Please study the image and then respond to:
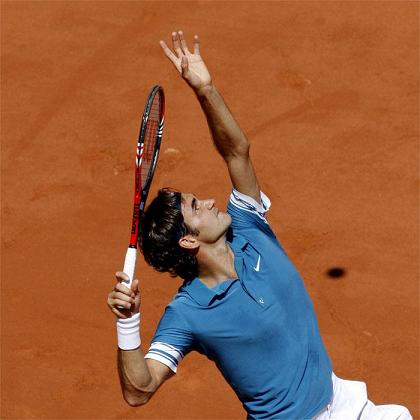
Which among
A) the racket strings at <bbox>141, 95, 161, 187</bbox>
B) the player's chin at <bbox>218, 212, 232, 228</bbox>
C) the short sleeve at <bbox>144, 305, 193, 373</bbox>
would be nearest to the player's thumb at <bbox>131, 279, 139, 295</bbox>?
the short sleeve at <bbox>144, 305, 193, 373</bbox>

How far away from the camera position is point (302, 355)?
5.71 meters

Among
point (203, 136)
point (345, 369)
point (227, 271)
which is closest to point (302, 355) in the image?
point (227, 271)

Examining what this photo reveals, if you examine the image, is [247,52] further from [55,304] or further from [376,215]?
[55,304]

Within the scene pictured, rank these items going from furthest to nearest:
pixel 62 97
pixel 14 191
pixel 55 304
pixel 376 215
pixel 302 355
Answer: pixel 62 97 → pixel 14 191 → pixel 376 215 → pixel 55 304 → pixel 302 355

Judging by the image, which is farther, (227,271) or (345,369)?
(345,369)

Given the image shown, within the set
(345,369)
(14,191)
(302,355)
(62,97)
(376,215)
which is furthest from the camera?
(62,97)

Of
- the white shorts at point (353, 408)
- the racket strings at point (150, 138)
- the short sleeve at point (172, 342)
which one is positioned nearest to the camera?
the short sleeve at point (172, 342)

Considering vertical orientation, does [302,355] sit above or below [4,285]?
above

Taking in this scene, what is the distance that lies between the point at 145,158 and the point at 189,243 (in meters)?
1.09

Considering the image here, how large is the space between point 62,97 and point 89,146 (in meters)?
1.01

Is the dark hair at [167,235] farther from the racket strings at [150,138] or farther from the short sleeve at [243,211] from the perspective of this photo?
the racket strings at [150,138]

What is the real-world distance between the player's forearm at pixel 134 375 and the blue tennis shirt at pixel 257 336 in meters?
0.19

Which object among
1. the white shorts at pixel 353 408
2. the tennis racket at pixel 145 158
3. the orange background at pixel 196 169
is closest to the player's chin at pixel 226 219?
the tennis racket at pixel 145 158

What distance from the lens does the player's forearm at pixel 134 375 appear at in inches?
211
